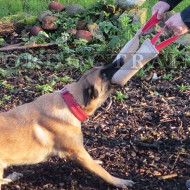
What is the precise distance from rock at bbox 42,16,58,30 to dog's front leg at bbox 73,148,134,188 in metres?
4.19

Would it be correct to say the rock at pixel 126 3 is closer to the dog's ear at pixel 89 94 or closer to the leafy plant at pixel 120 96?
the leafy plant at pixel 120 96

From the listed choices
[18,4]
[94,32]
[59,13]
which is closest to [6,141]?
[94,32]

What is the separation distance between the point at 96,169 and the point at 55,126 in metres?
0.61

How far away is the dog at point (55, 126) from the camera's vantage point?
4348 mm

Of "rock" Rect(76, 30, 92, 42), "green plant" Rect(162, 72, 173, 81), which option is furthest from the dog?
"rock" Rect(76, 30, 92, 42)

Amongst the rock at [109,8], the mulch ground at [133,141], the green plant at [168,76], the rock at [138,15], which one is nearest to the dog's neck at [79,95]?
the mulch ground at [133,141]

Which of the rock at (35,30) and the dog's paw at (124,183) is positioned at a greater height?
the rock at (35,30)

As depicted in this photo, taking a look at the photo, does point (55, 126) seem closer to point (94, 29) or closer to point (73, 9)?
point (94, 29)

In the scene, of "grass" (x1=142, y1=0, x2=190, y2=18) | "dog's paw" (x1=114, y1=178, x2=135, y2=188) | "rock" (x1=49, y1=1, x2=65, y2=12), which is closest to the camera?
"dog's paw" (x1=114, y1=178, x2=135, y2=188)

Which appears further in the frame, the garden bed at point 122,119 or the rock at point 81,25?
the rock at point 81,25

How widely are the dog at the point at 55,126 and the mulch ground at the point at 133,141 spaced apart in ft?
1.09

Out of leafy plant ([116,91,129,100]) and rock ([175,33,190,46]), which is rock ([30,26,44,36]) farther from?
leafy plant ([116,91,129,100])

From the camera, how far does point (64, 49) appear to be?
24.2 ft

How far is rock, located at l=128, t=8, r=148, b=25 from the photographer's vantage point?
8158mm
